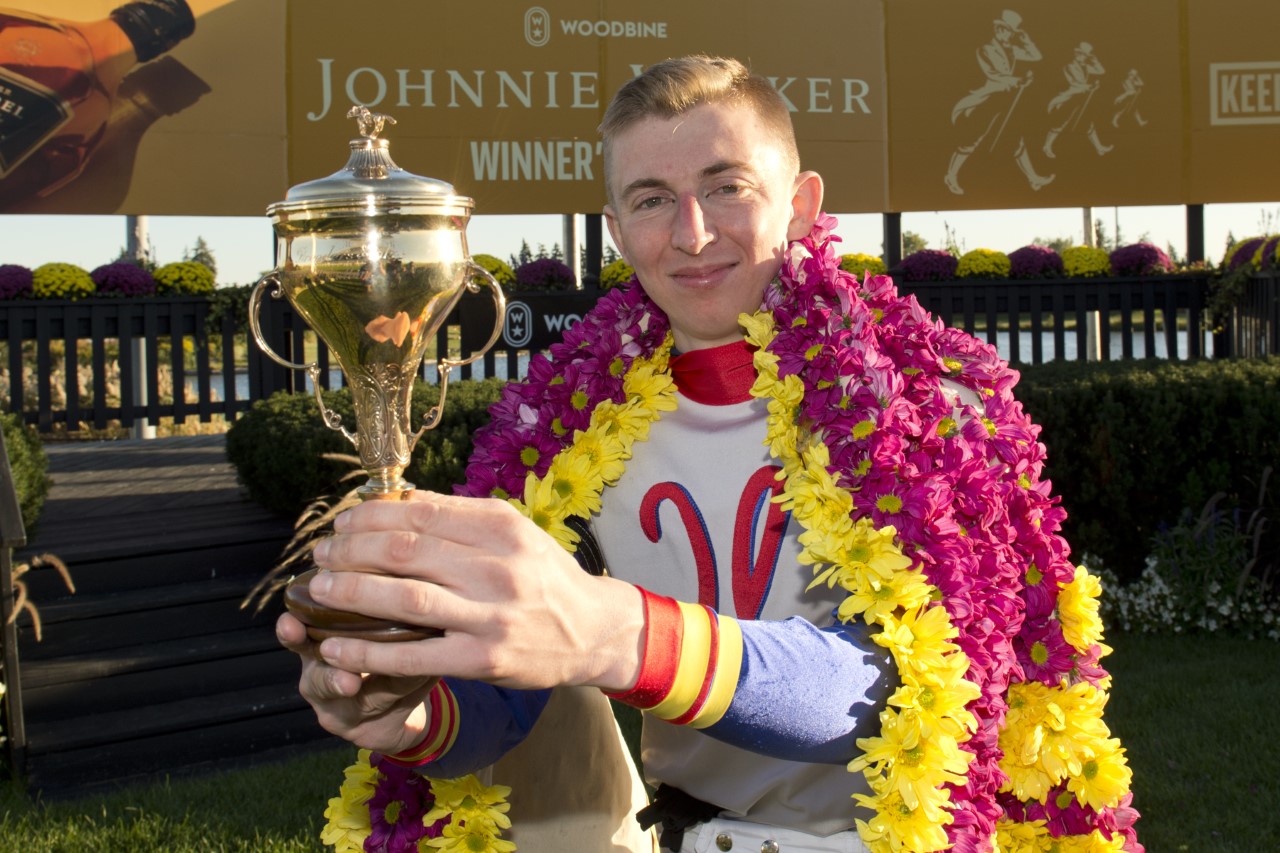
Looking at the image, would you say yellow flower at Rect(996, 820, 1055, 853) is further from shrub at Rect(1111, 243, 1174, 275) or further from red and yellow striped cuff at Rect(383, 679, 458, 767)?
shrub at Rect(1111, 243, 1174, 275)

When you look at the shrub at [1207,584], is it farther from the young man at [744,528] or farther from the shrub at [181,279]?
the shrub at [181,279]

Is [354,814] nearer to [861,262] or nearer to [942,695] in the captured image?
[942,695]

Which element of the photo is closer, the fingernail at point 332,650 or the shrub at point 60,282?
the fingernail at point 332,650

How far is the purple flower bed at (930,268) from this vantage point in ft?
38.1

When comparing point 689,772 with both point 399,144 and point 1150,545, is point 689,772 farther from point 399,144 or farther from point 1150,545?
point 399,144

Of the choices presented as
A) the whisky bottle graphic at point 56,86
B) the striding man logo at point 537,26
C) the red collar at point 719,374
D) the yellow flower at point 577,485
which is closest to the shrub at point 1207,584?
the red collar at point 719,374

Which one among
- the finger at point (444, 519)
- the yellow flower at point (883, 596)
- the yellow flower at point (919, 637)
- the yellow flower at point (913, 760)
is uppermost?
the finger at point (444, 519)

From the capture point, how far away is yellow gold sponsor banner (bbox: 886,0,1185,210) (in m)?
12.4

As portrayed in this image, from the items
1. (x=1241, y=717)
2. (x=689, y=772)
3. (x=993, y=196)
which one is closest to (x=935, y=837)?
(x=689, y=772)

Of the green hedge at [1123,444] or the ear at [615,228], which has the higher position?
the ear at [615,228]

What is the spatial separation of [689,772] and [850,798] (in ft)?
0.99

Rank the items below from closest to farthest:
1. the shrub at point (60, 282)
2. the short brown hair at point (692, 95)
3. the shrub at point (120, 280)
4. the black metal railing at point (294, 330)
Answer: the short brown hair at point (692, 95) → the black metal railing at point (294, 330) → the shrub at point (60, 282) → the shrub at point (120, 280)

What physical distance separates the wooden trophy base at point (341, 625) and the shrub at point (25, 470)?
16.0 feet

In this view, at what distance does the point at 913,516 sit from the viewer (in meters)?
2.00
